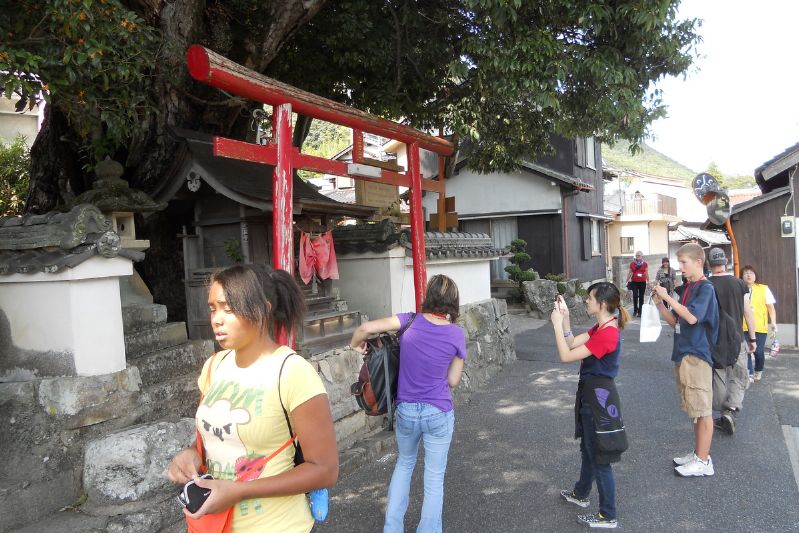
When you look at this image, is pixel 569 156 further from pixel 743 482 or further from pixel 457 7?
pixel 743 482

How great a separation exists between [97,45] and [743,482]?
6.69 meters

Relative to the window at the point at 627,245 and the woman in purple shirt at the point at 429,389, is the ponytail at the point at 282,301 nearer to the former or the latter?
the woman in purple shirt at the point at 429,389

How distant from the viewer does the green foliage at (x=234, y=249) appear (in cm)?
613

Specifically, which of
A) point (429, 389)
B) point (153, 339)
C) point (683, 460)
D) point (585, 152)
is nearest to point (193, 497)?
point (429, 389)

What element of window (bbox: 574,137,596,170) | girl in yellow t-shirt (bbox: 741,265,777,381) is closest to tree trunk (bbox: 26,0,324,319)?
girl in yellow t-shirt (bbox: 741,265,777,381)

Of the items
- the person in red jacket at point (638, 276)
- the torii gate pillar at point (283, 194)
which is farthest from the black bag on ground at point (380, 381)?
the person in red jacket at point (638, 276)

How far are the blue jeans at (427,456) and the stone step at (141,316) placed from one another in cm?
270

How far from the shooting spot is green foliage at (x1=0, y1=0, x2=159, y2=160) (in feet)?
14.8

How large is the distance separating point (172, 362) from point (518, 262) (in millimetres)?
14131

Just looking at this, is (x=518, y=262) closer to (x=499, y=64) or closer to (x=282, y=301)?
(x=499, y=64)

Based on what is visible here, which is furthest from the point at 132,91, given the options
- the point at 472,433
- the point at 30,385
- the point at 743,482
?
the point at 743,482

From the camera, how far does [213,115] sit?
7.79 metres

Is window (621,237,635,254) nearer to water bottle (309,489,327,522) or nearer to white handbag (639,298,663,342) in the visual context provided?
white handbag (639,298,663,342)

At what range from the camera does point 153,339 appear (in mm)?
5008
